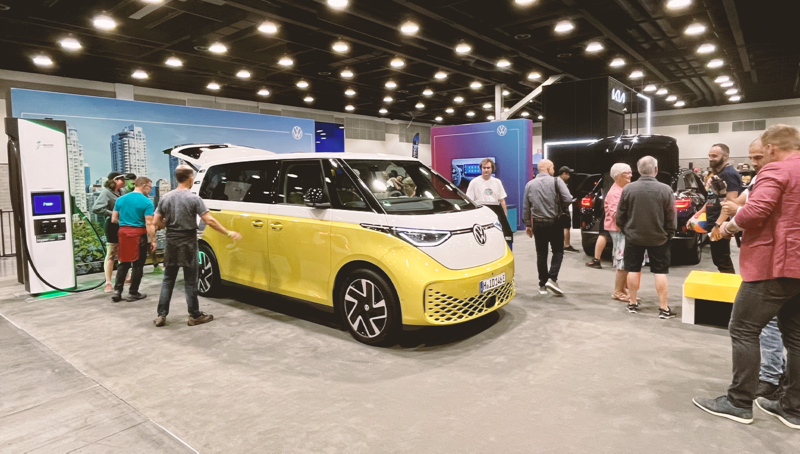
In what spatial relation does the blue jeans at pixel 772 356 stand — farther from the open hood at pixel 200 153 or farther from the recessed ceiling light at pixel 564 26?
the open hood at pixel 200 153

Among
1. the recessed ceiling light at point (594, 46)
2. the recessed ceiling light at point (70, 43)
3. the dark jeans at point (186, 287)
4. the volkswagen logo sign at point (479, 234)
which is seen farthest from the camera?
the recessed ceiling light at point (594, 46)

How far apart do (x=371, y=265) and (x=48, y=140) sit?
5216mm

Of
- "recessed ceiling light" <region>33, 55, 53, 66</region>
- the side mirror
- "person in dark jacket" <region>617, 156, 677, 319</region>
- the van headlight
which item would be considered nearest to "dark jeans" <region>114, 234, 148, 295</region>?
the side mirror

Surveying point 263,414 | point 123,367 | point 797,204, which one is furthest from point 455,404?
point 123,367

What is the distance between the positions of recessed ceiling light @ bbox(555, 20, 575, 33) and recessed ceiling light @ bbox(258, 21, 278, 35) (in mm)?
5024

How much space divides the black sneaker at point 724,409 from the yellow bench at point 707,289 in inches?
70.3

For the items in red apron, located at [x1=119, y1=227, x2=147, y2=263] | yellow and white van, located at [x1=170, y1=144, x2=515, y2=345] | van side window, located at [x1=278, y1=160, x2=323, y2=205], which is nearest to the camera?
yellow and white van, located at [x1=170, y1=144, x2=515, y2=345]

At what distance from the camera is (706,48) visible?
10594mm

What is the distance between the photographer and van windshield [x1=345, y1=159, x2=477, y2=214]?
14.4 feet

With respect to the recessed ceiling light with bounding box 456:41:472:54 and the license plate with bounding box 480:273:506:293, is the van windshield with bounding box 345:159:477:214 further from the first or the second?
the recessed ceiling light with bounding box 456:41:472:54

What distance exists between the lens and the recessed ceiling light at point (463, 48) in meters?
9.84

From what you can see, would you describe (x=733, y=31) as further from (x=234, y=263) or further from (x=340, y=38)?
(x=234, y=263)

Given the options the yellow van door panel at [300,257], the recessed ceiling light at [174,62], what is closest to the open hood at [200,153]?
the recessed ceiling light at [174,62]

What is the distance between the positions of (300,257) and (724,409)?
3523 millimetres
